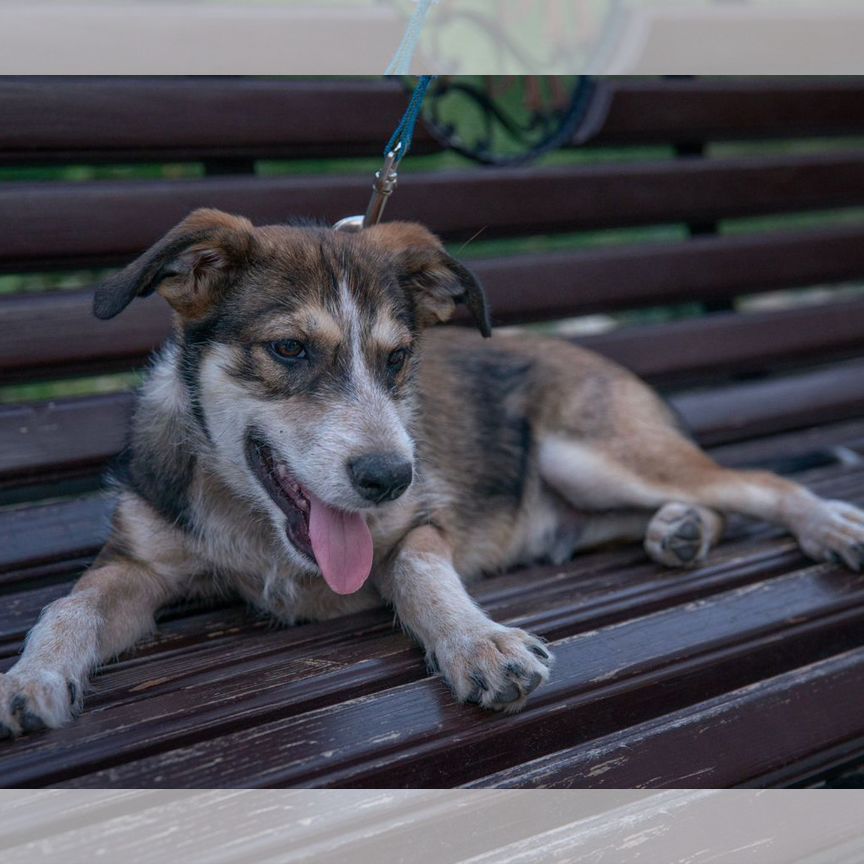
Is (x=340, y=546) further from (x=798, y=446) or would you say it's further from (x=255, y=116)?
(x=798, y=446)

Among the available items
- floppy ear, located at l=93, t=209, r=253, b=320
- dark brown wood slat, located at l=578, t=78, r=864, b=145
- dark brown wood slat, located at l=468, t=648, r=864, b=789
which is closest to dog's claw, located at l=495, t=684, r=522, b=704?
dark brown wood slat, located at l=468, t=648, r=864, b=789

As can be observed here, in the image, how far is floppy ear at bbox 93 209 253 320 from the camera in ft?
7.16

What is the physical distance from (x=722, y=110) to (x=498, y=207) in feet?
3.98

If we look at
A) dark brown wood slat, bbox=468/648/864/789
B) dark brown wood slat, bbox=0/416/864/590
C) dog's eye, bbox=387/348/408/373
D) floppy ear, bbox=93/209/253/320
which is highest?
floppy ear, bbox=93/209/253/320

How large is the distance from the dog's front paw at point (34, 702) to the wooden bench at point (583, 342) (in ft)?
0.14

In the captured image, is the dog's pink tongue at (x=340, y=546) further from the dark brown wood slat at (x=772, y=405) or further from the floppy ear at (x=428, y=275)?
the dark brown wood slat at (x=772, y=405)

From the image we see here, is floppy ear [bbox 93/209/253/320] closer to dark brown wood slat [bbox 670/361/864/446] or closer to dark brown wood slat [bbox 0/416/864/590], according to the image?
dark brown wood slat [bbox 0/416/864/590]

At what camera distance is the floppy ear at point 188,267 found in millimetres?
2182

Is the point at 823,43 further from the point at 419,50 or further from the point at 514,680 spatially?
the point at 514,680

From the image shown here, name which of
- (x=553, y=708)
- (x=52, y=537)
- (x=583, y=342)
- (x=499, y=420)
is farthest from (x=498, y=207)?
(x=553, y=708)

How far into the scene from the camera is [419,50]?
11.9 ft

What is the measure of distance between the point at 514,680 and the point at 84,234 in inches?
74.9

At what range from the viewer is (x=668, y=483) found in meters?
3.31

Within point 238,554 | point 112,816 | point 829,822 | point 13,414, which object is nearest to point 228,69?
point 13,414
